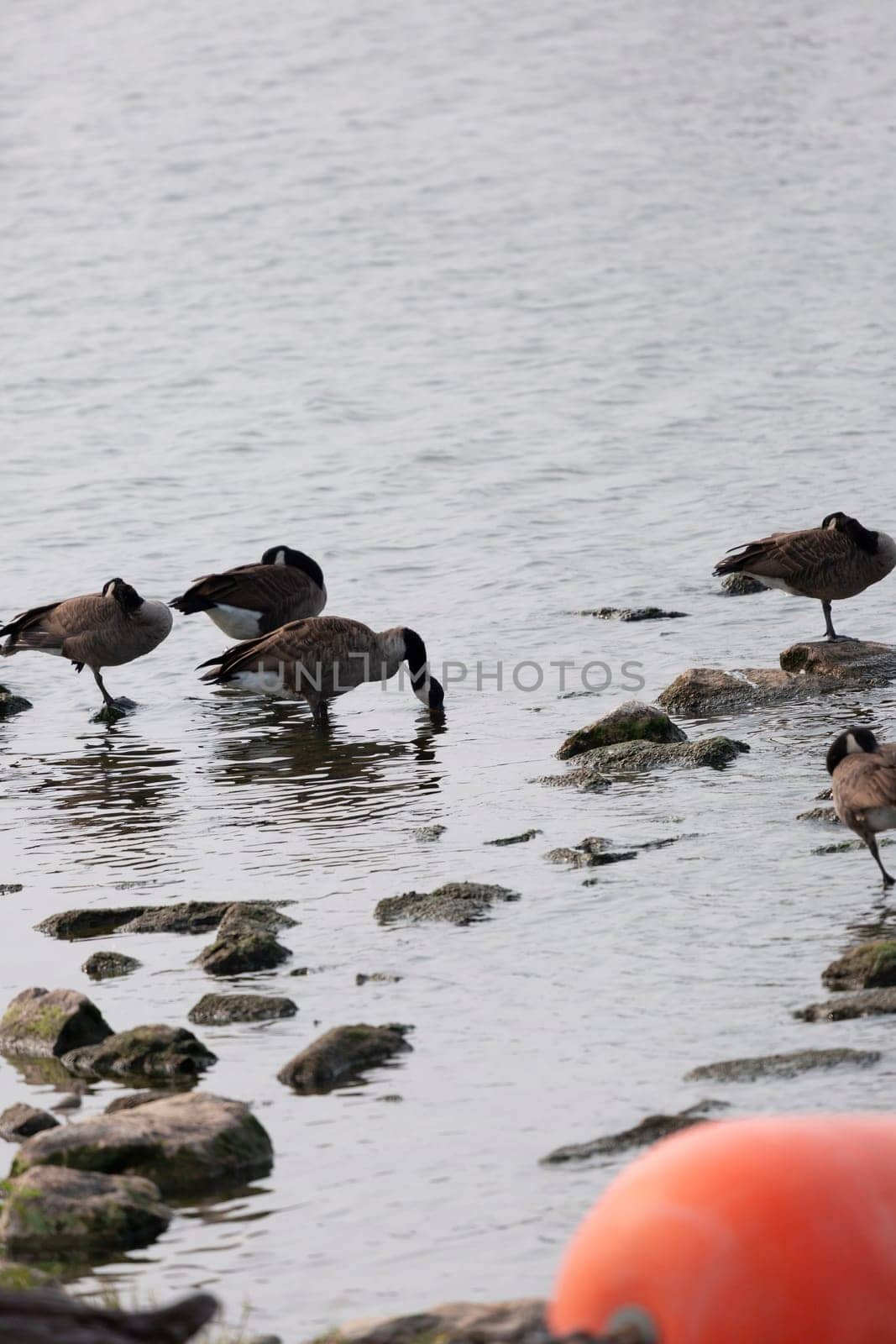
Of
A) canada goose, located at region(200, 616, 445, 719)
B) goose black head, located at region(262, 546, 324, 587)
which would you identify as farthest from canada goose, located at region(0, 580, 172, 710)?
goose black head, located at region(262, 546, 324, 587)

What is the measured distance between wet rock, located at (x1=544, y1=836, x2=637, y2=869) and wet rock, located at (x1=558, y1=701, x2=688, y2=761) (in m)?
2.34

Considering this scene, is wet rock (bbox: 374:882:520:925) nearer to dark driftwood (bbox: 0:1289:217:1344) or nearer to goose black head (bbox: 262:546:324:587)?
dark driftwood (bbox: 0:1289:217:1344)

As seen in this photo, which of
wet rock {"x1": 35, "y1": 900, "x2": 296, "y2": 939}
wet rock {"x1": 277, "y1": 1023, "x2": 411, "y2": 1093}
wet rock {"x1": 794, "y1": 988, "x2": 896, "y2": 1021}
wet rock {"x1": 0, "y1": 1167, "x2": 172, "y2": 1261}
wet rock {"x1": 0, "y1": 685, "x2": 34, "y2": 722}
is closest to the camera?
wet rock {"x1": 0, "y1": 1167, "x2": 172, "y2": 1261}

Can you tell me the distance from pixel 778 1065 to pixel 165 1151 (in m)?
2.31

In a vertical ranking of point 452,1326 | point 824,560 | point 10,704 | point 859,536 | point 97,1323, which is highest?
point 859,536

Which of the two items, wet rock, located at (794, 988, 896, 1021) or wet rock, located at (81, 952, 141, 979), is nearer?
wet rock, located at (794, 988, 896, 1021)

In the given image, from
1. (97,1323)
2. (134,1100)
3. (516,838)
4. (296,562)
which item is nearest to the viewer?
(97,1323)

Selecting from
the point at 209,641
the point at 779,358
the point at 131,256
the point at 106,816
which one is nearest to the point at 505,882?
the point at 106,816

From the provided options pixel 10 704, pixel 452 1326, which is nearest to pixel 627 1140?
pixel 452 1326

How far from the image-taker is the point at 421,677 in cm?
1548

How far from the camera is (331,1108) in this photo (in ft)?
23.8

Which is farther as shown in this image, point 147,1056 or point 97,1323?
point 147,1056

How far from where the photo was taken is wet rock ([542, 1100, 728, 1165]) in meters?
6.64

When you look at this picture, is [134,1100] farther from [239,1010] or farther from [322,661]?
[322,661]
